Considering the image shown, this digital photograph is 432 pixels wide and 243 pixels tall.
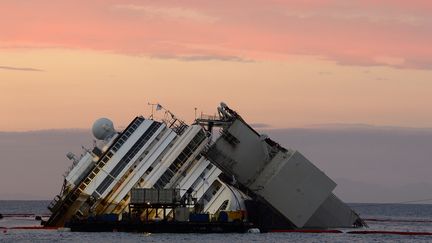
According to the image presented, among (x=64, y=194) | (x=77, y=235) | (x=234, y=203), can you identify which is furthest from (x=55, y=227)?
(x=234, y=203)

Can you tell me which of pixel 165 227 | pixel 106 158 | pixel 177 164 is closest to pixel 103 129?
pixel 106 158

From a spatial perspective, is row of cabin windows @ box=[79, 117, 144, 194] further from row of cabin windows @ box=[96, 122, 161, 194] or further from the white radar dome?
the white radar dome

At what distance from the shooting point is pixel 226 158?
116 m

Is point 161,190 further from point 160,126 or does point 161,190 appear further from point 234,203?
point 160,126

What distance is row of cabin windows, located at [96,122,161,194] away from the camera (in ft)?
378

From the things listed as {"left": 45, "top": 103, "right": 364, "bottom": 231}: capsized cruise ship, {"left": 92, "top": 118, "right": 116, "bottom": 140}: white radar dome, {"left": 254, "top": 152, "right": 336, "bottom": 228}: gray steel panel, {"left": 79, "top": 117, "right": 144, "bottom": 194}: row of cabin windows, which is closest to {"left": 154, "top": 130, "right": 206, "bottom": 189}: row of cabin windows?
{"left": 45, "top": 103, "right": 364, "bottom": 231}: capsized cruise ship

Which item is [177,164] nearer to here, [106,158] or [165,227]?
[106,158]

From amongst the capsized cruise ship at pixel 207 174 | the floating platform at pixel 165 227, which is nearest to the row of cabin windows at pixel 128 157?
the capsized cruise ship at pixel 207 174

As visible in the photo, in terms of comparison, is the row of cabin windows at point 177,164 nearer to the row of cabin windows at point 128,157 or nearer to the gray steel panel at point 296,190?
the row of cabin windows at point 128,157

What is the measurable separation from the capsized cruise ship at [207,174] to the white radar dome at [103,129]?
11.5 meters

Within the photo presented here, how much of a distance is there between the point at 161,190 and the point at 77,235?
9185 mm

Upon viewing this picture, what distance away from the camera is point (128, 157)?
11662 centimetres

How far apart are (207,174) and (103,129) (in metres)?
23.9

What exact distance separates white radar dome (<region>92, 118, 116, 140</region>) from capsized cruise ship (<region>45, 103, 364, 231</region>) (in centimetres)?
1148
